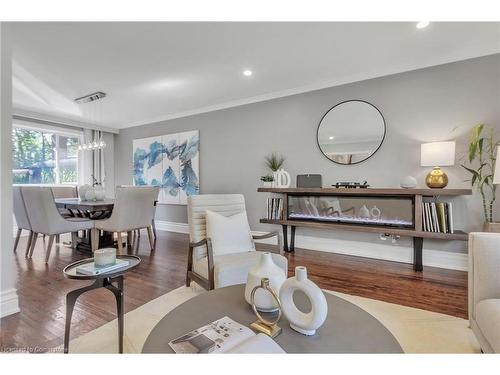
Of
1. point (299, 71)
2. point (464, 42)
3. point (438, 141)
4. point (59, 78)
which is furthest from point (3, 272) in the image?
point (464, 42)

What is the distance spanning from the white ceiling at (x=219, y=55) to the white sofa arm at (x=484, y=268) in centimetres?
202

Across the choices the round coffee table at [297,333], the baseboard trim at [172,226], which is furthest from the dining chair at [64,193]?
the round coffee table at [297,333]

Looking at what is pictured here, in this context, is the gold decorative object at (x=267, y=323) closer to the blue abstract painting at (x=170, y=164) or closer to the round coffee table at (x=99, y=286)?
the round coffee table at (x=99, y=286)

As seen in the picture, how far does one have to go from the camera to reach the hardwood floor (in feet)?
5.93

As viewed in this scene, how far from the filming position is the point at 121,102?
446 centimetres

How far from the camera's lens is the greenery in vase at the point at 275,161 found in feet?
13.1

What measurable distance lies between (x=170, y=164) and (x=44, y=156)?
2.59 metres

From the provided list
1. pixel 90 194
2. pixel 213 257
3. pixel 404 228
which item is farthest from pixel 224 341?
pixel 90 194

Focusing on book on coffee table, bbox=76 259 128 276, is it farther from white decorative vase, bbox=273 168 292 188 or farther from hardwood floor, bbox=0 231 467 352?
white decorative vase, bbox=273 168 292 188

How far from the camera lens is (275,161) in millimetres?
4047
